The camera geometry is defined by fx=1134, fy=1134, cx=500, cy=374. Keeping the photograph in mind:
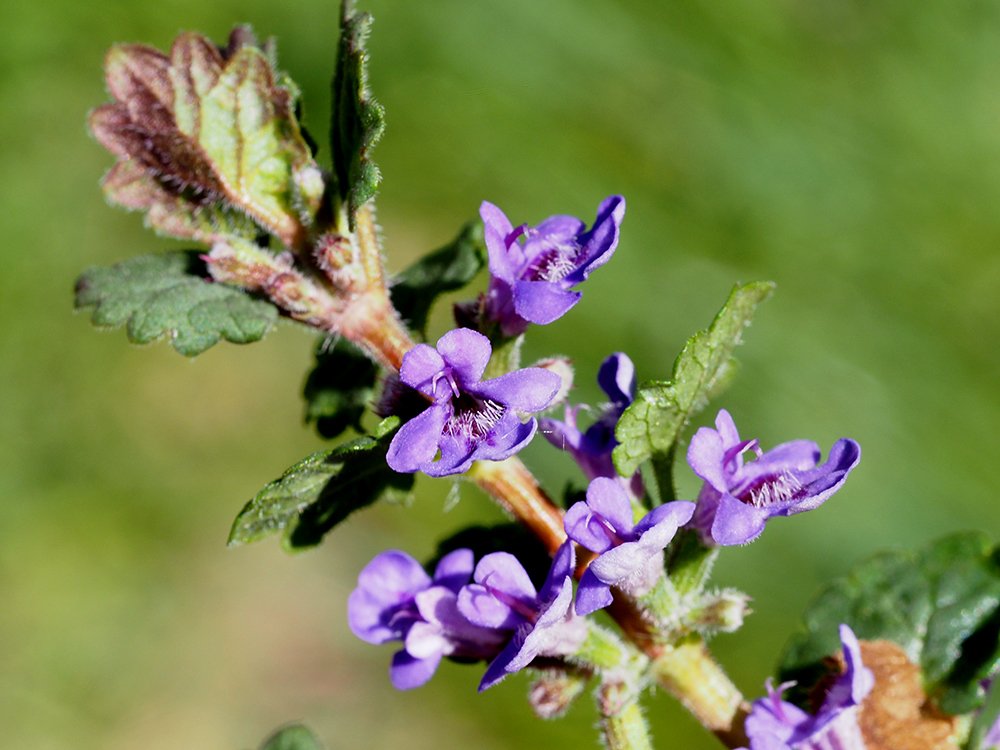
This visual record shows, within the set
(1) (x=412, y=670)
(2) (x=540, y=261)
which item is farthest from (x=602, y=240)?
(1) (x=412, y=670)

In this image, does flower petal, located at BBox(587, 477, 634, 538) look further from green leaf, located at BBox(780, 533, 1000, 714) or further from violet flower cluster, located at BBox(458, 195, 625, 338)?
green leaf, located at BBox(780, 533, 1000, 714)

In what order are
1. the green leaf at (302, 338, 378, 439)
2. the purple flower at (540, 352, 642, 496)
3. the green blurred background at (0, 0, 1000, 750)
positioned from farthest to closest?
the green blurred background at (0, 0, 1000, 750) → the green leaf at (302, 338, 378, 439) → the purple flower at (540, 352, 642, 496)

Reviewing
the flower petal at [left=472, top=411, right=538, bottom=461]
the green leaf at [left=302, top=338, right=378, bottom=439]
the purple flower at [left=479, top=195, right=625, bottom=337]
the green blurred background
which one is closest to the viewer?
Result: the flower petal at [left=472, top=411, right=538, bottom=461]

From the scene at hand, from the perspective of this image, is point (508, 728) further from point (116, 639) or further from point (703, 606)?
point (703, 606)

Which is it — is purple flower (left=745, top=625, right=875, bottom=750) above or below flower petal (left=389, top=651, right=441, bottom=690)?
A: below

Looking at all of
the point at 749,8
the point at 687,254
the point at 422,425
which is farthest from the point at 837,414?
the point at 422,425

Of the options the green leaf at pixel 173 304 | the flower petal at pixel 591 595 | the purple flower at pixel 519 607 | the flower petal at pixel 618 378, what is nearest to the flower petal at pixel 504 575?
the purple flower at pixel 519 607

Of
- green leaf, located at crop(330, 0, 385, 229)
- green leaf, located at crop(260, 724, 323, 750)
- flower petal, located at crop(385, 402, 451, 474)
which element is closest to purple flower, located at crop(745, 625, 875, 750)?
flower petal, located at crop(385, 402, 451, 474)
